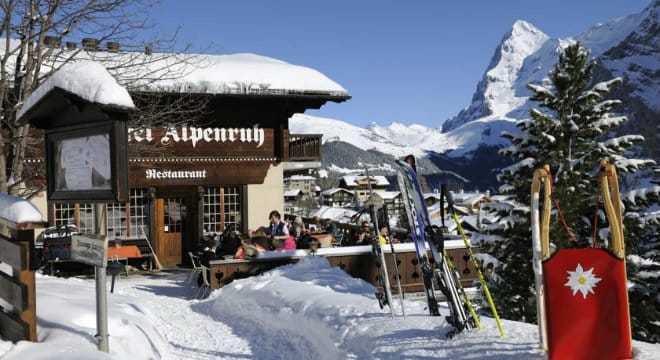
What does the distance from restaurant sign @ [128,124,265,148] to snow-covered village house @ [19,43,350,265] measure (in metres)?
0.03

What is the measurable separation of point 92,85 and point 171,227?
546 inches

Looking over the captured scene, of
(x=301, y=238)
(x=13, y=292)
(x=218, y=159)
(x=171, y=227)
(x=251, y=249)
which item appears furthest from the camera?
(x=171, y=227)

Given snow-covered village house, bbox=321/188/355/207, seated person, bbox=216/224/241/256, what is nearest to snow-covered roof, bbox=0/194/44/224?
seated person, bbox=216/224/241/256

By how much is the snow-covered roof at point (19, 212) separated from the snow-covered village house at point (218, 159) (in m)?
11.4

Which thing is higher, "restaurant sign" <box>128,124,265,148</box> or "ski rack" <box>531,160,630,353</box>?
"restaurant sign" <box>128,124,265,148</box>

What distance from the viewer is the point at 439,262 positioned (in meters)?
6.77

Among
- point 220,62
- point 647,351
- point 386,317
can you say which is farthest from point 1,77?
point 220,62

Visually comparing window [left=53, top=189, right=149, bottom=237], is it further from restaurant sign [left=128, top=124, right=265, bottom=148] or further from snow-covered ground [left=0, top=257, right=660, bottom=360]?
snow-covered ground [left=0, top=257, right=660, bottom=360]

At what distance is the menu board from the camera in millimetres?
4926

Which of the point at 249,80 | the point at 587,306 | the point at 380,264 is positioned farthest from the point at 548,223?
the point at 249,80

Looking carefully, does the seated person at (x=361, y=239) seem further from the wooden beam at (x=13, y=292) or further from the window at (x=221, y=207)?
the wooden beam at (x=13, y=292)

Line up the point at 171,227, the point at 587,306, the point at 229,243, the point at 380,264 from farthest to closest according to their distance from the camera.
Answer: the point at 171,227 < the point at 229,243 < the point at 380,264 < the point at 587,306

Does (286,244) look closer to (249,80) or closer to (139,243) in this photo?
(139,243)

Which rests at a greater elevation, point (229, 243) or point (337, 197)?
point (337, 197)
